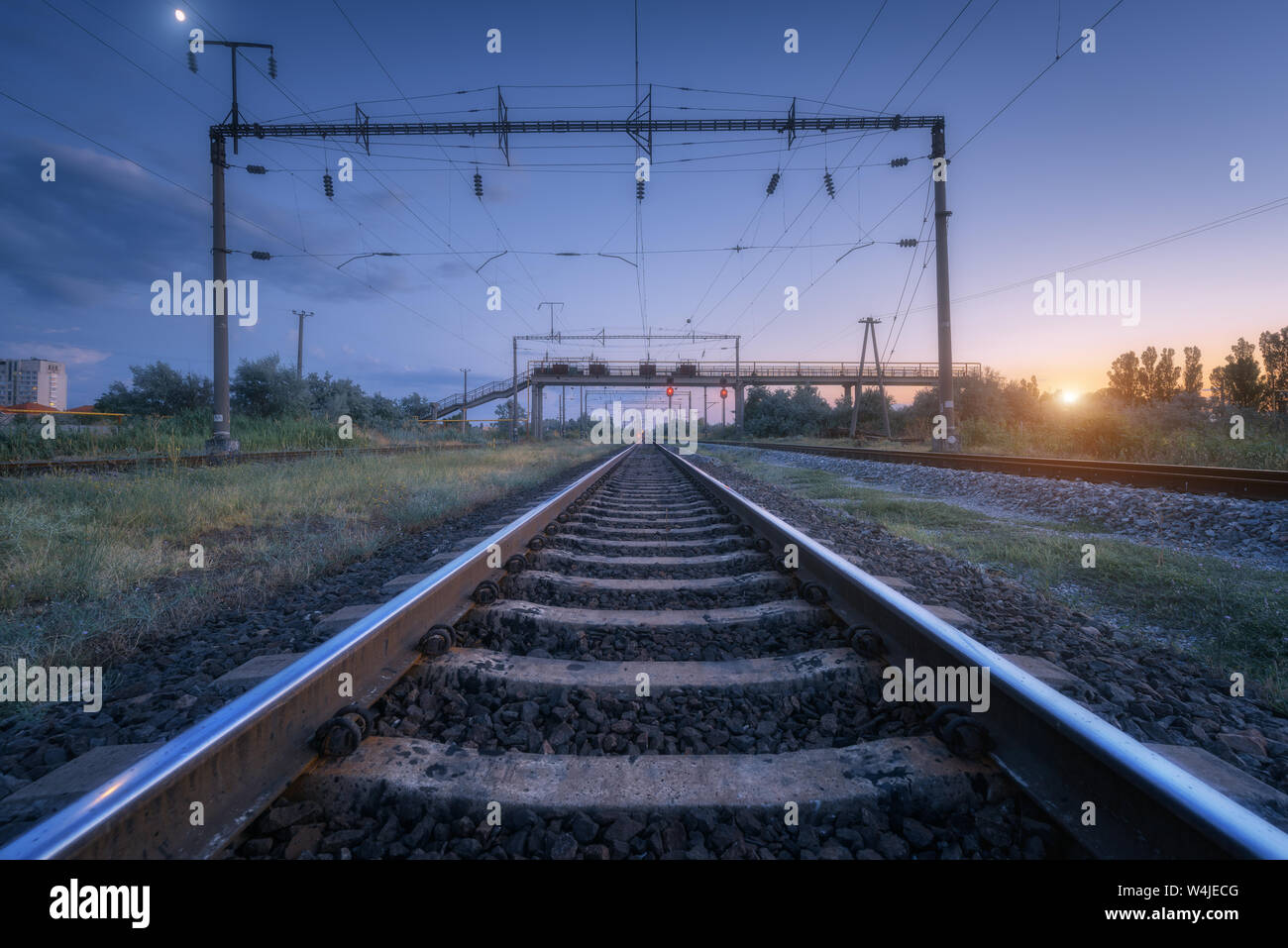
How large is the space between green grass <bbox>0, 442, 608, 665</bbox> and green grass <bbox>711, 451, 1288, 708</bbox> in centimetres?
538

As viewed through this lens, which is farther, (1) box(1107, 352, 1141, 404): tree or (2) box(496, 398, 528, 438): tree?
(1) box(1107, 352, 1141, 404): tree

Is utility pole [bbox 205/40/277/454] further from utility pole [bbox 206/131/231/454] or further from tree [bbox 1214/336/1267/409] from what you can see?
tree [bbox 1214/336/1267/409]

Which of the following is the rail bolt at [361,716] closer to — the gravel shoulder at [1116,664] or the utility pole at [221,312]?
the gravel shoulder at [1116,664]

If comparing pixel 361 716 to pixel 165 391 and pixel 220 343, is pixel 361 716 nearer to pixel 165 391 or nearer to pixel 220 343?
Result: pixel 220 343

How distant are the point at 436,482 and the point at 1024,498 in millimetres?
9225

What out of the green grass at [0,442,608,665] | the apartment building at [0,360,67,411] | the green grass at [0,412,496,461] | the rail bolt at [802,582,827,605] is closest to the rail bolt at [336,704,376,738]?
the green grass at [0,442,608,665]

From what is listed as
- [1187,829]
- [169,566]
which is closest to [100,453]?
[169,566]

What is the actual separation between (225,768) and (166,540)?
16.6ft

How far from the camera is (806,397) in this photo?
5894 cm

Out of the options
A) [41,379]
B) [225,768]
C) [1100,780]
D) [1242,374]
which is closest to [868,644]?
[1100,780]

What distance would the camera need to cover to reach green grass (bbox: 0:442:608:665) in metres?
3.11

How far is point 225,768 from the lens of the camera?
1451 mm
